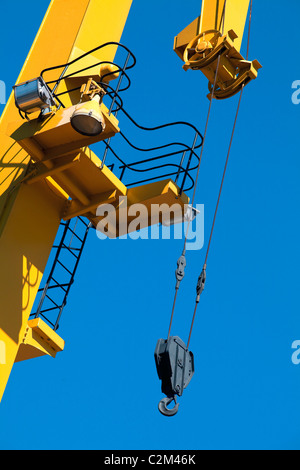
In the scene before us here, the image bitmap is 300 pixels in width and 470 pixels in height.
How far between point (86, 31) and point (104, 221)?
2472 millimetres

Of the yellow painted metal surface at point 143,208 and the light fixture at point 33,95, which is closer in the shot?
the light fixture at point 33,95

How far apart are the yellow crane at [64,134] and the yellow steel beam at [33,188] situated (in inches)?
0.5

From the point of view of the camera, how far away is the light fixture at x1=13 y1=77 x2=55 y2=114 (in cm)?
945

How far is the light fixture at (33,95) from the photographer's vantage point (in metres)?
9.45

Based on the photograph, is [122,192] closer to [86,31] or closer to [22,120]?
[22,120]

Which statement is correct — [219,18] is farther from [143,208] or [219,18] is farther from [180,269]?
[180,269]

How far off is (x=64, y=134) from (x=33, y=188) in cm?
88

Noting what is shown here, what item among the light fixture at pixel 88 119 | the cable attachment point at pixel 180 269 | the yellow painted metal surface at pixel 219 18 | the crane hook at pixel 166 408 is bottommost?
the crane hook at pixel 166 408

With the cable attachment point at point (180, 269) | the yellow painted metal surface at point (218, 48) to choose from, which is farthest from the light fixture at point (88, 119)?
the yellow painted metal surface at point (218, 48)

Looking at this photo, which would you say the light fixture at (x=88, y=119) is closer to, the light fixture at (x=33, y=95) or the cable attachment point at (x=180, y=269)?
the light fixture at (x=33, y=95)

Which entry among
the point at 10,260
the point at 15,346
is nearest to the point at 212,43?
the point at 10,260

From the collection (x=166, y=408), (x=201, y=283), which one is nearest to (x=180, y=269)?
(x=201, y=283)

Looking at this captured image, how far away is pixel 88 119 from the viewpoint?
30.1 ft

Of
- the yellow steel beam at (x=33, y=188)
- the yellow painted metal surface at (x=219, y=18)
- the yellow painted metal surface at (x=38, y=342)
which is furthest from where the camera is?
the yellow painted metal surface at (x=219, y=18)
